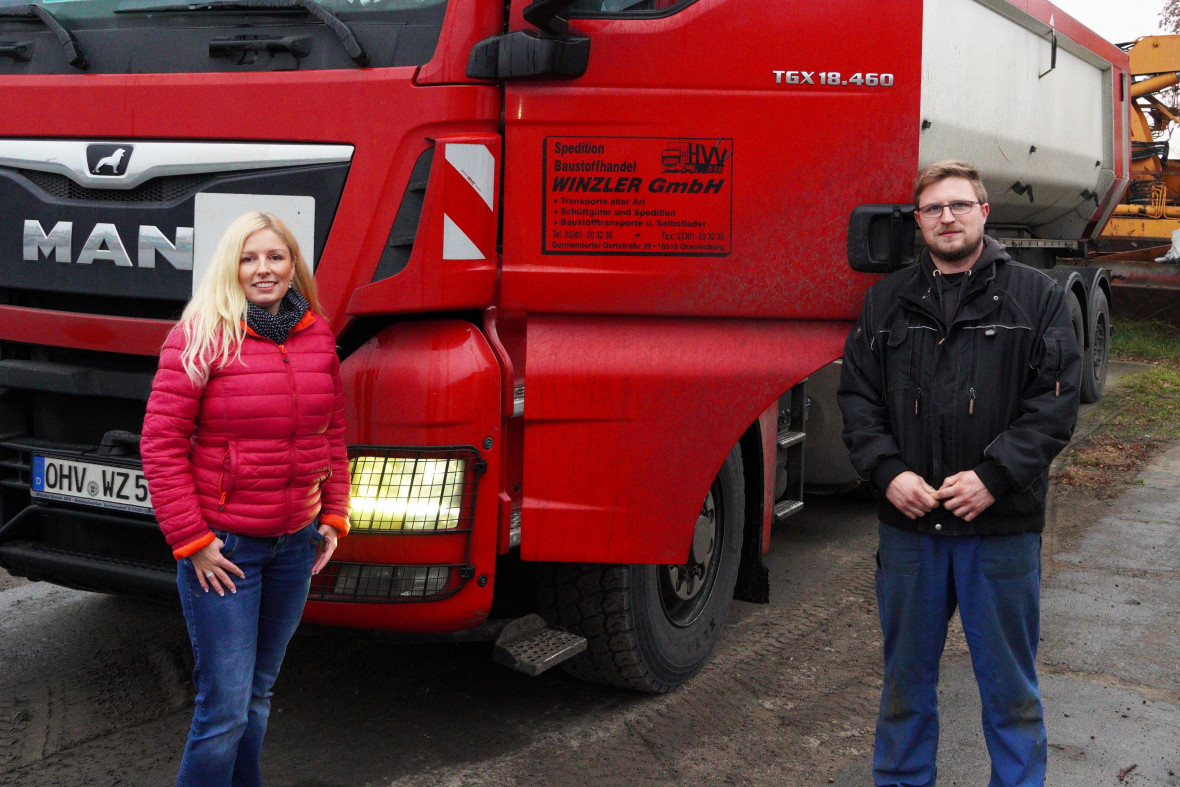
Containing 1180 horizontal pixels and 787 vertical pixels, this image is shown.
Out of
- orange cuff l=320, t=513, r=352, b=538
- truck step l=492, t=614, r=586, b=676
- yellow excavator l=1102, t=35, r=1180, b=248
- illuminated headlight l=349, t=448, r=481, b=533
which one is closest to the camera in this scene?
orange cuff l=320, t=513, r=352, b=538

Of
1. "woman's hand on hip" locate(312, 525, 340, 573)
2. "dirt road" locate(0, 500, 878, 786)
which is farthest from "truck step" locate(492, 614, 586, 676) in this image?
"woman's hand on hip" locate(312, 525, 340, 573)

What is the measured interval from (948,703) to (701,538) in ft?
3.13

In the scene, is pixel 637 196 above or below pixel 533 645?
above

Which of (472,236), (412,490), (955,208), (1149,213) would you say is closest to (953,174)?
(955,208)

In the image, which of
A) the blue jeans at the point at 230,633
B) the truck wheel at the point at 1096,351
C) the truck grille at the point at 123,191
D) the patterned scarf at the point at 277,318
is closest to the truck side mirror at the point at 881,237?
the patterned scarf at the point at 277,318

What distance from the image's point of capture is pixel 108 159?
130 inches

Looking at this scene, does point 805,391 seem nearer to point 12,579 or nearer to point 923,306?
point 923,306

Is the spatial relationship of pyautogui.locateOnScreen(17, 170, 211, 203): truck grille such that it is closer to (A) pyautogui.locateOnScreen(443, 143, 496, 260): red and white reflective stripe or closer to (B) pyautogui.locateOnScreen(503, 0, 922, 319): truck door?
(A) pyautogui.locateOnScreen(443, 143, 496, 260): red and white reflective stripe

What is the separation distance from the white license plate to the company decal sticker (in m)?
1.32

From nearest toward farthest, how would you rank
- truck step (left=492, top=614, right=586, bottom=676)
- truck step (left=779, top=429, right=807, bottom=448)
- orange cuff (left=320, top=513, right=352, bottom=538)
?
1. orange cuff (left=320, top=513, right=352, bottom=538)
2. truck step (left=492, top=614, right=586, bottom=676)
3. truck step (left=779, top=429, right=807, bottom=448)

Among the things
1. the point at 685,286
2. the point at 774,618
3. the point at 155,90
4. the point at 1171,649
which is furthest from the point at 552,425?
the point at 1171,649

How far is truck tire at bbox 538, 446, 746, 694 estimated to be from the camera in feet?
11.7

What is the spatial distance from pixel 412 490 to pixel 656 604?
100 cm

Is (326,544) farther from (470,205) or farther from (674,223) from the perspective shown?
(674,223)
